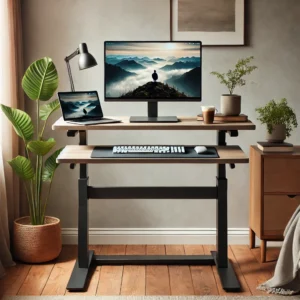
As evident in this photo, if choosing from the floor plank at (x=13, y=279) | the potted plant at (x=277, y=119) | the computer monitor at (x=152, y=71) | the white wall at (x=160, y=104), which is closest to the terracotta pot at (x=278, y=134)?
the potted plant at (x=277, y=119)

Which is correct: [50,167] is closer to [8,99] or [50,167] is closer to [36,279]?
[8,99]

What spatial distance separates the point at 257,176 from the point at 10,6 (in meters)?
1.83

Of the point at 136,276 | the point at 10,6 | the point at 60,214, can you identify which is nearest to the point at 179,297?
the point at 136,276

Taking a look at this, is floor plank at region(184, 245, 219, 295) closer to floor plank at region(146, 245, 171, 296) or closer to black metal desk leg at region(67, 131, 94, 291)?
floor plank at region(146, 245, 171, 296)

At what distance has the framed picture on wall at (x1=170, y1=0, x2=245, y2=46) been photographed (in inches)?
177

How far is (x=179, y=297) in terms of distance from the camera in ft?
12.2

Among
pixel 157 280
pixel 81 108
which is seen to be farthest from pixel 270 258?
pixel 81 108

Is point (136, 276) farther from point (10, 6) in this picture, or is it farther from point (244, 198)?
point (10, 6)

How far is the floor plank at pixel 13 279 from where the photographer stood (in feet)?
12.6

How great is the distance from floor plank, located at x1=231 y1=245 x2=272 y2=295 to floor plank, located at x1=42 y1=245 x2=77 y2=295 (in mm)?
1036

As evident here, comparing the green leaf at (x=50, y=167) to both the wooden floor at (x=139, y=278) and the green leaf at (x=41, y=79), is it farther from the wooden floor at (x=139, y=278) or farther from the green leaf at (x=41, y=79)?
the wooden floor at (x=139, y=278)

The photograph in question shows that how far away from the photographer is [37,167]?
4.35m

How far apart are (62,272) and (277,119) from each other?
1.59m

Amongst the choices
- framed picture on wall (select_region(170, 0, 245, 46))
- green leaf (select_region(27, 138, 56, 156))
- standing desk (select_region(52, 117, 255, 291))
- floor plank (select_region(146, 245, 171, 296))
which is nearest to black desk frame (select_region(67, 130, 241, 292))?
standing desk (select_region(52, 117, 255, 291))
